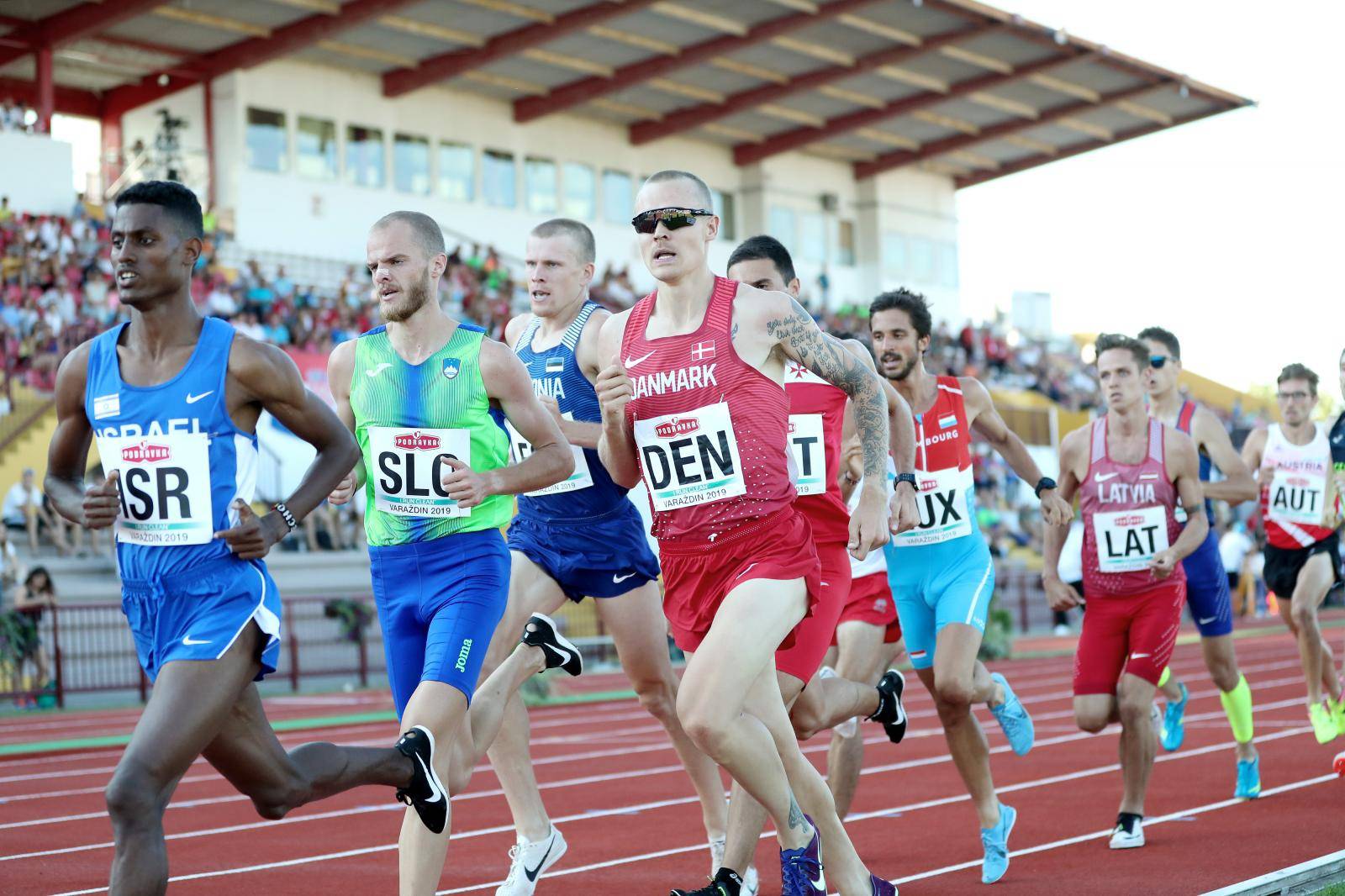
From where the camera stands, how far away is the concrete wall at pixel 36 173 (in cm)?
3073

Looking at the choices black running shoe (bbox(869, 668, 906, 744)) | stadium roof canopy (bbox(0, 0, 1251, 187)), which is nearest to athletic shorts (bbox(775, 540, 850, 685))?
black running shoe (bbox(869, 668, 906, 744))

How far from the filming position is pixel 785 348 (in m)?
5.85

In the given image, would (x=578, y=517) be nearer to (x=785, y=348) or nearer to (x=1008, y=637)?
(x=785, y=348)

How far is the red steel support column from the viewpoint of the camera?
3309 centimetres

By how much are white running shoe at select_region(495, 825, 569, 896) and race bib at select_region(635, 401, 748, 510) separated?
1883 mm

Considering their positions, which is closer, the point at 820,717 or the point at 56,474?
the point at 56,474

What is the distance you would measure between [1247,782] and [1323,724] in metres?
1.68

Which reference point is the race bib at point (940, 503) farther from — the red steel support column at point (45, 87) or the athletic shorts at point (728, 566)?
the red steel support column at point (45, 87)

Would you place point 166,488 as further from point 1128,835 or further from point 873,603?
point 1128,835

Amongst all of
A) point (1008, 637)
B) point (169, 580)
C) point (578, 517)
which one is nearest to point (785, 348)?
point (578, 517)

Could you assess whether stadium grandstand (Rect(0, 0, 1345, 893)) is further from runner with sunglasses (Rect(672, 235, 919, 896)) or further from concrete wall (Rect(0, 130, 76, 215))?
runner with sunglasses (Rect(672, 235, 919, 896))

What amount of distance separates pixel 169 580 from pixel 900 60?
126 feet

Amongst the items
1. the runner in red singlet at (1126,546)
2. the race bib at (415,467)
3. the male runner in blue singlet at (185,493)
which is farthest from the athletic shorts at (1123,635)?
the male runner in blue singlet at (185,493)

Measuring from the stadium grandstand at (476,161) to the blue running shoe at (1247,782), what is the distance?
10721 millimetres
